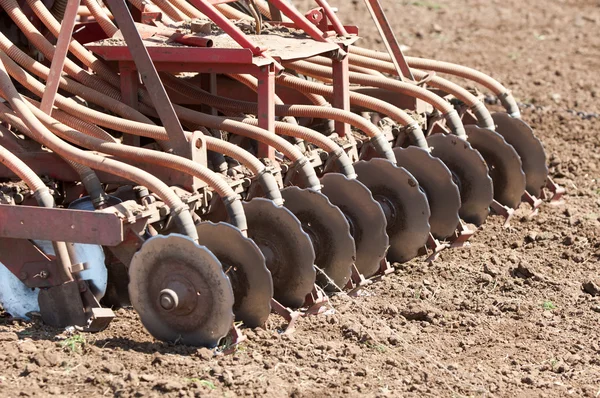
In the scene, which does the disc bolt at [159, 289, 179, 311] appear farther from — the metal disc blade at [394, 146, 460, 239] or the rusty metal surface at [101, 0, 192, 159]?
the metal disc blade at [394, 146, 460, 239]

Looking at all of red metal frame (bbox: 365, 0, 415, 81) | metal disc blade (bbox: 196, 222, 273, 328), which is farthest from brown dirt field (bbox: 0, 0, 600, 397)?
red metal frame (bbox: 365, 0, 415, 81)

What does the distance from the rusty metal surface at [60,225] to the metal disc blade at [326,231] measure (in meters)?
1.05

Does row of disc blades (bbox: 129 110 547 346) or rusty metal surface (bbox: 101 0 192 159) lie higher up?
rusty metal surface (bbox: 101 0 192 159)

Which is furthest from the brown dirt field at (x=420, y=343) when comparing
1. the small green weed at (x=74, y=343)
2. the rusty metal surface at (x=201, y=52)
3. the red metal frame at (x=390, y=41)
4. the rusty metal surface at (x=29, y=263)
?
the rusty metal surface at (x=201, y=52)

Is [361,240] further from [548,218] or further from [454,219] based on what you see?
[548,218]

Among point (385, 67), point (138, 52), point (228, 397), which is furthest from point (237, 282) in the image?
point (385, 67)

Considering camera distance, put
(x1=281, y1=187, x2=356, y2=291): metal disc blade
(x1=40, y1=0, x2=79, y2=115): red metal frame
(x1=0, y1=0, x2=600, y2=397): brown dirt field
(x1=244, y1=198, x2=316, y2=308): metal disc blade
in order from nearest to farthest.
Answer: (x1=0, y1=0, x2=600, y2=397): brown dirt field < (x1=244, y1=198, x2=316, y2=308): metal disc blade < (x1=281, y1=187, x2=356, y2=291): metal disc blade < (x1=40, y1=0, x2=79, y2=115): red metal frame

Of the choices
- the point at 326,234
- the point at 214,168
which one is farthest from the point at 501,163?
the point at 214,168

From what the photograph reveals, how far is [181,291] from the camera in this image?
525 centimetres

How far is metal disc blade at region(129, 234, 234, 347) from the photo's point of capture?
16.9 ft

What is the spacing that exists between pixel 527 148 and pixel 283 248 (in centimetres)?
248

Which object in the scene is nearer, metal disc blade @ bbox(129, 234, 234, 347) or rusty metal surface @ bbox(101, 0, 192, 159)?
metal disc blade @ bbox(129, 234, 234, 347)

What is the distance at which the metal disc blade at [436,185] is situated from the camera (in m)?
6.57

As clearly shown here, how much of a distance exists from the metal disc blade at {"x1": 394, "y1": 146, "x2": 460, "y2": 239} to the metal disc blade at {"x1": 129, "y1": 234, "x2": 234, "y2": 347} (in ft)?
6.28
